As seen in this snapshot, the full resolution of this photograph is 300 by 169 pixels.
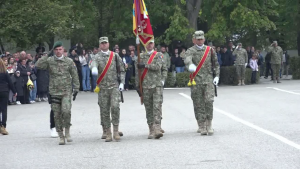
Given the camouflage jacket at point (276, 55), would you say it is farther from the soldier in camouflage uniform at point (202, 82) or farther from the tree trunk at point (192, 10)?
the soldier in camouflage uniform at point (202, 82)

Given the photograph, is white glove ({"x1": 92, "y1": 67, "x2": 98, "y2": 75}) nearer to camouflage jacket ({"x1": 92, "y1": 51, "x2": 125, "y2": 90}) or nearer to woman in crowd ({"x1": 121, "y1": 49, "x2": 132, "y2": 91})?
camouflage jacket ({"x1": 92, "y1": 51, "x2": 125, "y2": 90})

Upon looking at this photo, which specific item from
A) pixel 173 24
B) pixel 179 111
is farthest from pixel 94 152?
pixel 173 24

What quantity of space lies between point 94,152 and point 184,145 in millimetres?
1558

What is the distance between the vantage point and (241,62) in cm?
3178

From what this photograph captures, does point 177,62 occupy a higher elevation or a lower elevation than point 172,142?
higher

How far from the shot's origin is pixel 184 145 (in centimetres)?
1278

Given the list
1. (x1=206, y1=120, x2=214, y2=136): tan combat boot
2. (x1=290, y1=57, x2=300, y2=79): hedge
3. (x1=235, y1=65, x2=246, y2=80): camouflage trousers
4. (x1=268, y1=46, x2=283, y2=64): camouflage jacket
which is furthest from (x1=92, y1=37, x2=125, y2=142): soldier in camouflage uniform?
(x1=290, y1=57, x2=300, y2=79): hedge

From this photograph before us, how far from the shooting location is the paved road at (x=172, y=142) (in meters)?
11.1

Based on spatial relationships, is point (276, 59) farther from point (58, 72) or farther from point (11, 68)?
point (58, 72)

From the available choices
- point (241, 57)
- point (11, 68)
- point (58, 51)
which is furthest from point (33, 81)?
point (58, 51)

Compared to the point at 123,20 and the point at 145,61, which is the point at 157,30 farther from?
the point at 145,61

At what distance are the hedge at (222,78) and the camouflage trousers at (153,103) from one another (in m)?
16.8

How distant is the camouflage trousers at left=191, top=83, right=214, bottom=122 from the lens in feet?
47.7

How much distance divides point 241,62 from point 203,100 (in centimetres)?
1734
